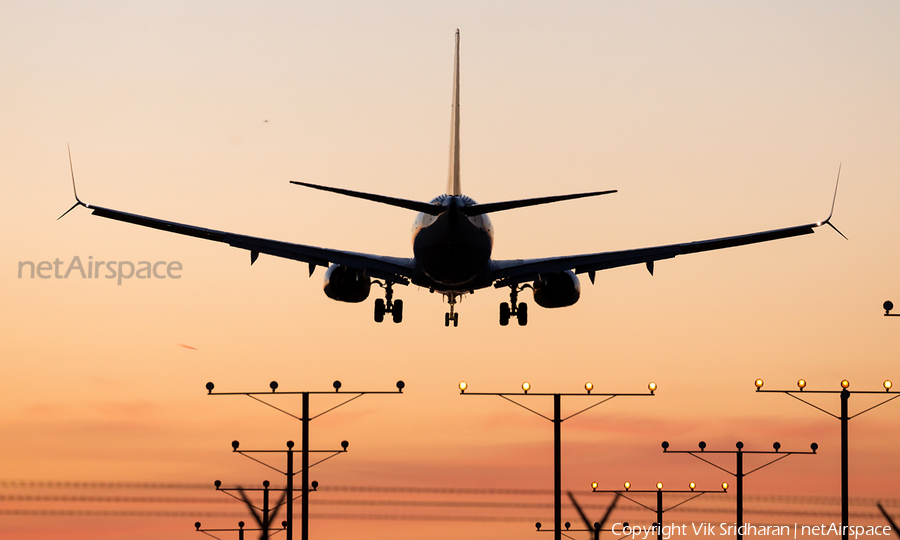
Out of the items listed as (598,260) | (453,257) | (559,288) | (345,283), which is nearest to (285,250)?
(345,283)

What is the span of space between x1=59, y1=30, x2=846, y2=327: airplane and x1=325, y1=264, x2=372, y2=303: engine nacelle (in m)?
0.04

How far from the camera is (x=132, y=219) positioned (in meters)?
50.9

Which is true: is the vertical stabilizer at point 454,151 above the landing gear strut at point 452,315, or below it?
above

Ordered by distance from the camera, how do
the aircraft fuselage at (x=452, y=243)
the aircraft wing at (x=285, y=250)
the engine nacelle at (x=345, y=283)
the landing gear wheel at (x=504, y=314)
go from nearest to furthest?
the aircraft fuselage at (x=452, y=243), the aircraft wing at (x=285, y=250), the engine nacelle at (x=345, y=283), the landing gear wheel at (x=504, y=314)

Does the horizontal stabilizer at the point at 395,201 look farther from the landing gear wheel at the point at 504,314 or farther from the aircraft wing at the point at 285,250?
the landing gear wheel at the point at 504,314

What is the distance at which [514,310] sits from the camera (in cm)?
5853

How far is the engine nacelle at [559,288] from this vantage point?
55688mm

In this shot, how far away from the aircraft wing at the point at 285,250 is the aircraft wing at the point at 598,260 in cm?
439

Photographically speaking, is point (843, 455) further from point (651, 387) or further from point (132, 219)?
point (132, 219)

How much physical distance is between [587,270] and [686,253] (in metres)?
4.79

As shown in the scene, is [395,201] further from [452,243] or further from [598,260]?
[598,260]

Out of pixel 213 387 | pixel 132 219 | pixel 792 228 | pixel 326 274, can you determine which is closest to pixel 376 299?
pixel 326 274

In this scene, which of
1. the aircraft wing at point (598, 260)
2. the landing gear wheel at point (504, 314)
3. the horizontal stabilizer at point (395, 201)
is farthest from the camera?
the landing gear wheel at point (504, 314)

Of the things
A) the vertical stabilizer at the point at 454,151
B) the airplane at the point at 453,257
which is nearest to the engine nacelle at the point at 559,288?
the airplane at the point at 453,257
